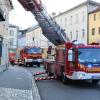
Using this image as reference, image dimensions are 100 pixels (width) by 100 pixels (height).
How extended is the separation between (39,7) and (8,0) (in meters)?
8.25

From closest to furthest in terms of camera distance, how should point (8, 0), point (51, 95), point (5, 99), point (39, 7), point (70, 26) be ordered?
1. point (5, 99)
2. point (51, 95)
3. point (39, 7)
4. point (8, 0)
5. point (70, 26)

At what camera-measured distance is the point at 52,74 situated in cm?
2783

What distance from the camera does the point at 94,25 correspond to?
66.2m

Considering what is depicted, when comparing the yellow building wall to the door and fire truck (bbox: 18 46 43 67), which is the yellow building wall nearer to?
fire truck (bbox: 18 46 43 67)

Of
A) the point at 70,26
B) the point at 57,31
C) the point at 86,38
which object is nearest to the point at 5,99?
the point at 57,31

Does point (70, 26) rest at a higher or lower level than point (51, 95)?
higher

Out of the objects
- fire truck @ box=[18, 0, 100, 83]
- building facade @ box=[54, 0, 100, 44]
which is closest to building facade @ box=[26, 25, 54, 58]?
building facade @ box=[54, 0, 100, 44]

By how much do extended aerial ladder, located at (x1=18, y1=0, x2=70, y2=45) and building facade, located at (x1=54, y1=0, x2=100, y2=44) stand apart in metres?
30.9

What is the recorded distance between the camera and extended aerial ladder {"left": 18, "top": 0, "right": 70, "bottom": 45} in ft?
A: 107

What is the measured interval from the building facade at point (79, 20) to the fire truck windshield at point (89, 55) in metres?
46.9

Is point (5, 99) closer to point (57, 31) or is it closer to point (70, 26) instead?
point (57, 31)

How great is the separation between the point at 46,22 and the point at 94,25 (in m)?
30.9

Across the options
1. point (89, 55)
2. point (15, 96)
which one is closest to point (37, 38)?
point (89, 55)

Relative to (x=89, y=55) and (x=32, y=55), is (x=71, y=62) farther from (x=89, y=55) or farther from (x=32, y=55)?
(x=32, y=55)
